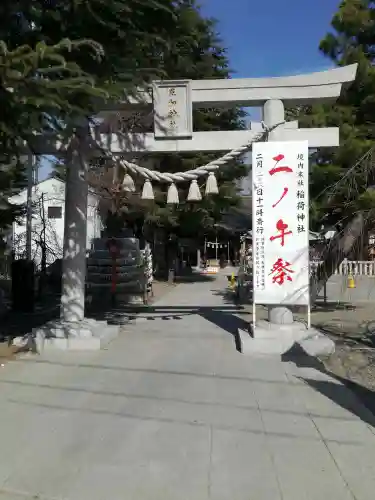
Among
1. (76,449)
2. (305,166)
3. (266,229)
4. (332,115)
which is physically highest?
(332,115)

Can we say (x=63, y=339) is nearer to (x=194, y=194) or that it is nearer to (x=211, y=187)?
(x=194, y=194)

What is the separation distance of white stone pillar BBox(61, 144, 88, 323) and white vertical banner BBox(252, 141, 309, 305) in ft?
10.4

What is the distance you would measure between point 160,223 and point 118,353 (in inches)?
658

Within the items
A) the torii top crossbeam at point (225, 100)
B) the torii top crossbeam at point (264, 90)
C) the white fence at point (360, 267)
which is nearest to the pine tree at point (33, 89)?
the torii top crossbeam at point (225, 100)

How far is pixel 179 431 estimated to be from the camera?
499cm

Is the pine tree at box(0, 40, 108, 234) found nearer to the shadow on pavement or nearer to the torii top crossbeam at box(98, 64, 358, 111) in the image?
the torii top crossbeam at box(98, 64, 358, 111)

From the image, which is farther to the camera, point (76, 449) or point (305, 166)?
point (305, 166)

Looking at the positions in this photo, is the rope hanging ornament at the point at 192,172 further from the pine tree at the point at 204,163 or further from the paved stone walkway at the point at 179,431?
the pine tree at the point at 204,163

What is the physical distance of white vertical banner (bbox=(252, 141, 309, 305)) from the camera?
29.2ft

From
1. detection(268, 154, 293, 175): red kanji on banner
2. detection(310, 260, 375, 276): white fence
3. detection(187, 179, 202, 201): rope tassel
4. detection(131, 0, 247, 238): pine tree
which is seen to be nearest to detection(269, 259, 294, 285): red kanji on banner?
detection(268, 154, 293, 175): red kanji on banner

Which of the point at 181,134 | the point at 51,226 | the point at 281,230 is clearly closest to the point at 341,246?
the point at 281,230

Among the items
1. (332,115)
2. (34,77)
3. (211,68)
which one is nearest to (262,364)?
(34,77)

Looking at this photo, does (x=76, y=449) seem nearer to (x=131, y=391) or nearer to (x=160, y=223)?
(x=131, y=391)

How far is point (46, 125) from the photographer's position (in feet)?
24.2
